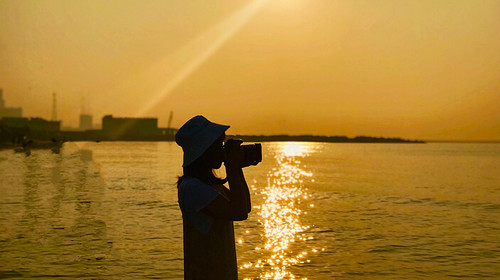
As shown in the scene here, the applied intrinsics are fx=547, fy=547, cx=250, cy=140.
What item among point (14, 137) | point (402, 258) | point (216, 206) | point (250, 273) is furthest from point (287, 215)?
point (14, 137)

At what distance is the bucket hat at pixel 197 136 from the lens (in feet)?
11.5

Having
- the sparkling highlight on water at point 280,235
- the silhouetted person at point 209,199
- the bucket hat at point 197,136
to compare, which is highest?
the bucket hat at point 197,136

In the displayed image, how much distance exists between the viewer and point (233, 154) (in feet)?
11.4

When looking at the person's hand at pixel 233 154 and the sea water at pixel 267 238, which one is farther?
the sea water at pixel 267 238

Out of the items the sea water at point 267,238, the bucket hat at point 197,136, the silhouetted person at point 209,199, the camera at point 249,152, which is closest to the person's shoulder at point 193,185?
the silhouetted person at point 209,199

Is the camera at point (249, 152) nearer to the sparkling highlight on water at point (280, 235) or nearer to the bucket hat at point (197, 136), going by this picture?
the bucket hat at point (197, 136)

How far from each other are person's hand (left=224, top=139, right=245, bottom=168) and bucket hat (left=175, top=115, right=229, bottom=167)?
10 cm

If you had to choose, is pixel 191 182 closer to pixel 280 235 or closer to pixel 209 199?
pixel 209 199

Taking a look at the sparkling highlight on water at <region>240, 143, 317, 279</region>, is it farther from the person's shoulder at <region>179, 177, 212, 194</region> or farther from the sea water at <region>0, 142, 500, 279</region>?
the person's shoulder at <region>179, 177, 212, 194</region>

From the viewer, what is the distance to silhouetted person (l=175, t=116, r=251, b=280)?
3477mm

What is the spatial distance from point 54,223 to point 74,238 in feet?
11.2

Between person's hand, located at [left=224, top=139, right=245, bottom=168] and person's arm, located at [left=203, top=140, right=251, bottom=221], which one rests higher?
person's hand, located at [left=224, top=139, right=245, bottom=168]

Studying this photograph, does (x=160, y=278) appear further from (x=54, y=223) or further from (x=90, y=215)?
(x=90, y=215)

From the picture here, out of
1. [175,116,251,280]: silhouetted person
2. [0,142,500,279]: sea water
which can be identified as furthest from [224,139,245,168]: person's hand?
[0,142,500,279]: sea water
